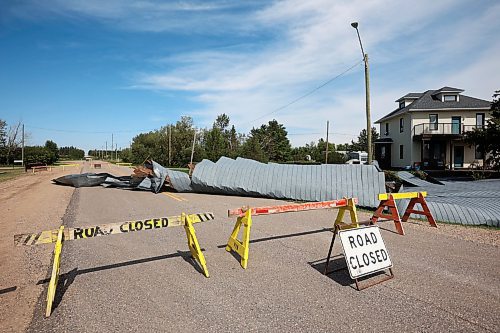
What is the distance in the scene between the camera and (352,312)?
364cm

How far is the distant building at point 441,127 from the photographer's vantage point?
110ft

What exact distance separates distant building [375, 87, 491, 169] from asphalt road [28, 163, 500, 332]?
1211 inches

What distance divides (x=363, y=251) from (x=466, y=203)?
7.79 m

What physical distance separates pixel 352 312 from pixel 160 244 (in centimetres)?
422

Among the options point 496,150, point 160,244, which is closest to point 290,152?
point 496,150

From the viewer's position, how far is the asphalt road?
342 centimetres

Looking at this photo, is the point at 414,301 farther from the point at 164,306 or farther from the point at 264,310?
the point at 164,306

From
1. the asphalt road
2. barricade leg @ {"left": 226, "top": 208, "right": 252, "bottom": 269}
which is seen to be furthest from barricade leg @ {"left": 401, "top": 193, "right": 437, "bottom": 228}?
barricade leg @ {"left": 226, "top": 208, "right": 252, "bottom": 269}

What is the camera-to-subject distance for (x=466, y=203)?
1030 cm

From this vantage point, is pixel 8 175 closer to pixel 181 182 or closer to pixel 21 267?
pixel 181 182

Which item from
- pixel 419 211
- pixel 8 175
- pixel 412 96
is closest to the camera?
pixel 419 211

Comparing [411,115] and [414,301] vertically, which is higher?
[411,115]

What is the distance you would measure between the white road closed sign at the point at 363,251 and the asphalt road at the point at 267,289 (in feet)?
0.86

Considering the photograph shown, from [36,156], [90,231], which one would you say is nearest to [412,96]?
[90,231]
